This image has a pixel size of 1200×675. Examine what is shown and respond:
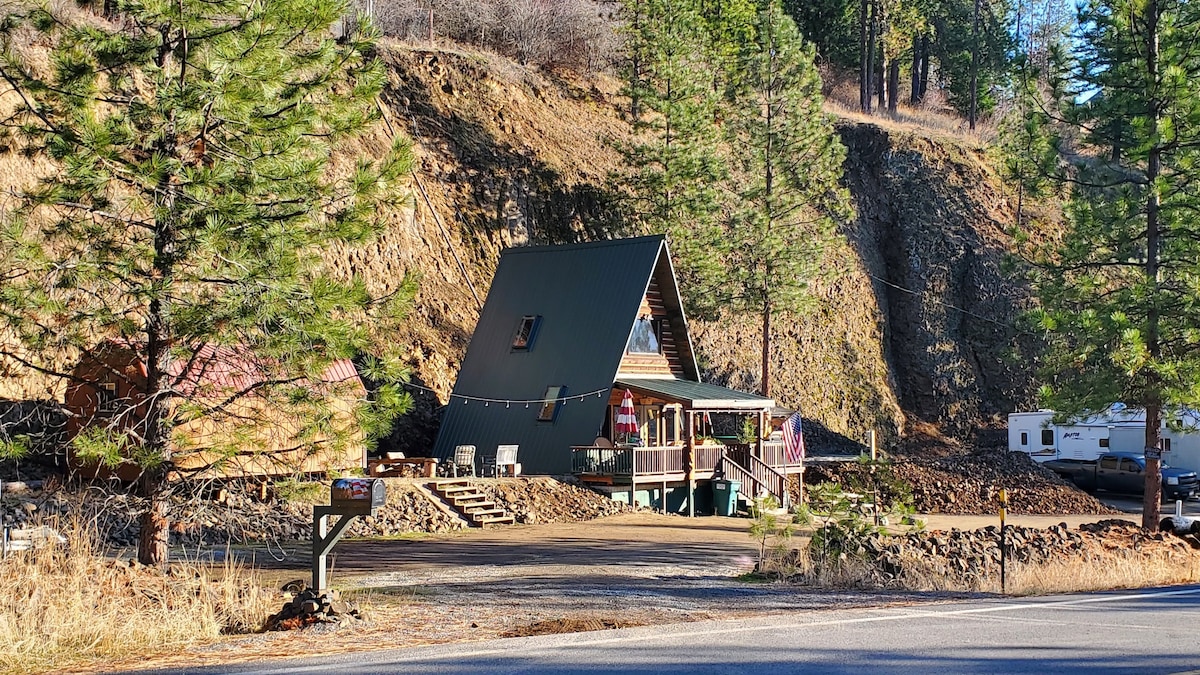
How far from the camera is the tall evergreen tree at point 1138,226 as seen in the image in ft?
71.8

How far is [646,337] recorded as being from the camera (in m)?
31.8

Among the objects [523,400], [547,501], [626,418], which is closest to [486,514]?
[547,501]

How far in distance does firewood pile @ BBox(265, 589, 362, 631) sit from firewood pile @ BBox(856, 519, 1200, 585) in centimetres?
761

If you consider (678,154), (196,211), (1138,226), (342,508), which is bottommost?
(342,508)

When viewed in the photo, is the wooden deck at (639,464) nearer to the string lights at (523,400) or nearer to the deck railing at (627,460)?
the deck railing at (627,460)

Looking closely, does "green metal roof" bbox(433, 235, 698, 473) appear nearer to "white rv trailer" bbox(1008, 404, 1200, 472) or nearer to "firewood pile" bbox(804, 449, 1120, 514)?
"firewood pile" bbox(804, 449, 1120, 514)

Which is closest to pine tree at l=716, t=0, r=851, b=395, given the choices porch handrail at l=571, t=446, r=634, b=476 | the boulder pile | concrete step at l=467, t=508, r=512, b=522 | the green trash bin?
the green trash bin

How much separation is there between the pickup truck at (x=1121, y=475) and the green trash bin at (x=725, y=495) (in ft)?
46.6

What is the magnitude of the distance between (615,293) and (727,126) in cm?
1253

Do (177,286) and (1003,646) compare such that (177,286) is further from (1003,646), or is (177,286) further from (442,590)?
(1003,646)

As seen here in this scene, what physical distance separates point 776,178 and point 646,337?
1133 centimetres

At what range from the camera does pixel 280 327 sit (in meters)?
12.9

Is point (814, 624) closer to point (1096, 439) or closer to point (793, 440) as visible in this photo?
point (793, 440)

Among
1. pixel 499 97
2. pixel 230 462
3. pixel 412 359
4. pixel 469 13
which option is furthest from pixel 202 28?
pixel 469 13
